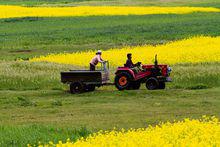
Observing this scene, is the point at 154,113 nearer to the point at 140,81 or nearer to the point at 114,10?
the point at 140,81

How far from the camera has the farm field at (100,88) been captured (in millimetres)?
22778

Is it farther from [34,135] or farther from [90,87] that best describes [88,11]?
[34,135]

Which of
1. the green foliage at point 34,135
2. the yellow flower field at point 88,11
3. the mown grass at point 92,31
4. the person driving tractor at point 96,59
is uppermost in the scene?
the yellow flower field at point 88,11

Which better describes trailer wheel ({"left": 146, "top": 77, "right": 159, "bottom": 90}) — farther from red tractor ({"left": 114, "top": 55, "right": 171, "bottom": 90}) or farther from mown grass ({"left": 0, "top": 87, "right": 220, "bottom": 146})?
mown grass ({"left": 0, "top": 87, "right": 220, "bottom": 146})

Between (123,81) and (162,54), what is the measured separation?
14.1 meters

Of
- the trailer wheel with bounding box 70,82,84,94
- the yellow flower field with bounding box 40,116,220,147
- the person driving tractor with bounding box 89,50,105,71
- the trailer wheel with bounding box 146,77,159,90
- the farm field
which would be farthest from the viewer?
the person driving tractor with bounding box 89,50,105,71

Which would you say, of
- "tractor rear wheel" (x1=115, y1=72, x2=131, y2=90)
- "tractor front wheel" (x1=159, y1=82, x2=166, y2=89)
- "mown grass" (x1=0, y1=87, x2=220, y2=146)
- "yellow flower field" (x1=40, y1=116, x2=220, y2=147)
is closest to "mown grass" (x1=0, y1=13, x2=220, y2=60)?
"tractor rear wheel" (x1=115, y1=72, x2=131, y2=90)

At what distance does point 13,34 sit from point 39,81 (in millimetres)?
33731

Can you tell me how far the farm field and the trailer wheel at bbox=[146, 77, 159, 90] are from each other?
552mm

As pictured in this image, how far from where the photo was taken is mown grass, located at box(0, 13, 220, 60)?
178ft

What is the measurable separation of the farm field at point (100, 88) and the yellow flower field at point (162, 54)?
0.19 ft

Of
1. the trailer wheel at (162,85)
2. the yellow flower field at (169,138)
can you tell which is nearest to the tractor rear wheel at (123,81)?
the trailer wheel at (162,85)

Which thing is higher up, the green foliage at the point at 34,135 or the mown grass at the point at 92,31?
the mown grass at the point at 92,31

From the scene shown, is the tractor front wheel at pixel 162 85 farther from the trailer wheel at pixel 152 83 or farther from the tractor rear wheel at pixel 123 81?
the tractor rear wheel at pixel 123 81
